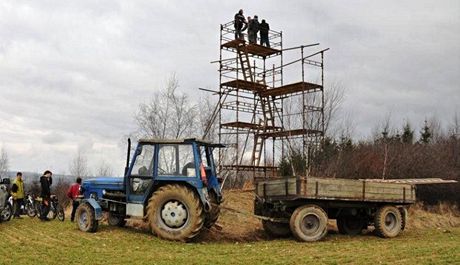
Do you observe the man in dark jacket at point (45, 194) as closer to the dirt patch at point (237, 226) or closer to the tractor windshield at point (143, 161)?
the tractor windshield at point (143, 161)

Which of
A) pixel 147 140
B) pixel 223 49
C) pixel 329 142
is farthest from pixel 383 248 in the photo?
pixel 329 142

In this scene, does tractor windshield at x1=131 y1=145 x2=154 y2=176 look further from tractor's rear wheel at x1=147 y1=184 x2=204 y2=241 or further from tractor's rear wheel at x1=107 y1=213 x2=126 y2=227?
tractor's rear wheel at x1=107 y1=213 x2=126 y2=227

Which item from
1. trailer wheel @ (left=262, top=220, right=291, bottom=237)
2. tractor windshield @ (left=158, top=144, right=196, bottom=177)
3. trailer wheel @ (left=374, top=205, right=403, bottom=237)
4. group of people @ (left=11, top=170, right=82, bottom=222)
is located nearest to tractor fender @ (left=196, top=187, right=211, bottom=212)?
tractor windshield @ (left=158, top=144, right=196, bottom=177)

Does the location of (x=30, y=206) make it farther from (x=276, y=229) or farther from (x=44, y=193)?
(x=276, y=229)

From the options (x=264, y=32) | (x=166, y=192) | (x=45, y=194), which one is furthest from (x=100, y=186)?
(x=264, y=32)

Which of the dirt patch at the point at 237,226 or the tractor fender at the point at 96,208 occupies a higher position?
the tractor fender at the point at 96,208

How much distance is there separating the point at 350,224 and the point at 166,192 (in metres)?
6.39

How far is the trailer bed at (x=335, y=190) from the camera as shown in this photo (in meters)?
14.5

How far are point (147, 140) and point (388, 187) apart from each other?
23.1ft

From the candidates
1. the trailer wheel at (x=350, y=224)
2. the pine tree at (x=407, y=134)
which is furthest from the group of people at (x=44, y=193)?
the pine tree at (x=407, y=134)

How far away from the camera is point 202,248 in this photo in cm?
1249

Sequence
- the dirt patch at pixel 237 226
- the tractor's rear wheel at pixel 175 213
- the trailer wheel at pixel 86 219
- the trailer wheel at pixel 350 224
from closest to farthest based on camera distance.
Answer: the tractor's rear wheel at pixel 175 213 < the trailer wheel at pixel 86 219 < the dirt patch at pixel 237 226 < the trailer wheel at pixel 350 224

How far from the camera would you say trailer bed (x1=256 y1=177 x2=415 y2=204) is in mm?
14469

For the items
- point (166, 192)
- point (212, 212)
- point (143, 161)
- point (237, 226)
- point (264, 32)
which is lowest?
point (237, 226)
